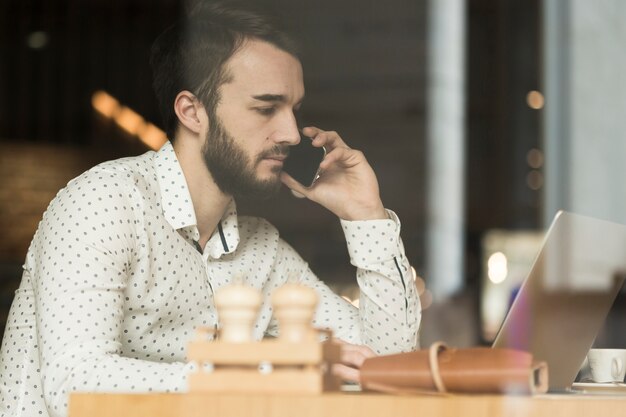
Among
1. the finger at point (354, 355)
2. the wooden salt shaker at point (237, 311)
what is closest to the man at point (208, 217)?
the finger at point (354, 355)

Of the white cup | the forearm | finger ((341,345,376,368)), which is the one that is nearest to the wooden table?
the forearm

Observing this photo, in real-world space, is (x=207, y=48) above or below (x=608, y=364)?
above

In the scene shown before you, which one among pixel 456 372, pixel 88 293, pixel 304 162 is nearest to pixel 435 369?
pixel 456 372

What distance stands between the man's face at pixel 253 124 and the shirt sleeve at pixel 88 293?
0.23 meters

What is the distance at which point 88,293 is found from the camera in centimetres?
119

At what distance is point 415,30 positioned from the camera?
17.0 feet

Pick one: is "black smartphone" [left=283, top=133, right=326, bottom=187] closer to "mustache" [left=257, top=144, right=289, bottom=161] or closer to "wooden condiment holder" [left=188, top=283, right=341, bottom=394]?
"mustache" [left=257, top=144, right=289, bottom=161]

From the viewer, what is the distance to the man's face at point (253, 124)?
5.11ft

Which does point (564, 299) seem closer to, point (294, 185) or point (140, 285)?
point (294, 185)

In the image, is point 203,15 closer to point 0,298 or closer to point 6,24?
point 0,298

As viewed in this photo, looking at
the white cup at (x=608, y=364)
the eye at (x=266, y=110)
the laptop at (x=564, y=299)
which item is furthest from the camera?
the eye at (x=266, y=110)

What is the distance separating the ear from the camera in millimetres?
1611

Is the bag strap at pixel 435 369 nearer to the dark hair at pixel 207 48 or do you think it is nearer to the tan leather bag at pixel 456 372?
the tan leather bag at pixel 456 372

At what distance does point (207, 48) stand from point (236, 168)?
204 mm
